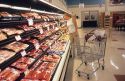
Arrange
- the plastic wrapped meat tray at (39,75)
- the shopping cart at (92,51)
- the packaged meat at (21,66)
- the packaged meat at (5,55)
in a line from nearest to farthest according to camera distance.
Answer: the packaged meat at (5,55) → the packaged meat at (21,66) → the plastic wrapped meat tray at (39,75) → the shopping cart at (92,51)

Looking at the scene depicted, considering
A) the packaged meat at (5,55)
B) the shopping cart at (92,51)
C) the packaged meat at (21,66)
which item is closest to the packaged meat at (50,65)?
the packaged meat at (21,66)

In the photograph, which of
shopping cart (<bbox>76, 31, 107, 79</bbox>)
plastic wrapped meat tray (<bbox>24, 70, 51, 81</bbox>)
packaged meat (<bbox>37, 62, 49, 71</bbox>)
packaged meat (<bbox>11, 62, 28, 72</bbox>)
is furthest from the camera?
shopping cart (<bbox>76, 31, 107, 79</bbox>)

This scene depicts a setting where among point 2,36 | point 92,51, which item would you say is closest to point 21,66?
point 2,36

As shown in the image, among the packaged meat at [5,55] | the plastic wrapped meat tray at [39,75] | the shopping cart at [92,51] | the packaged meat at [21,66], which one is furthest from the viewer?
the shopping cart at [92,51]

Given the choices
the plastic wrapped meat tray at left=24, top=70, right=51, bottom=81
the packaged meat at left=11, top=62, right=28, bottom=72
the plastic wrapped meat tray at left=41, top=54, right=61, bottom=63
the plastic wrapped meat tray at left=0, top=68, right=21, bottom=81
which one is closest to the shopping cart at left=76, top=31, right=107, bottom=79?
the plastic wrapped meat tray at left=41, top=54, right=61, bottom=63

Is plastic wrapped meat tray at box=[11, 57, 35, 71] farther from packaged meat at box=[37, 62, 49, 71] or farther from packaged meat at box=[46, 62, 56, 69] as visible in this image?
packaged meat at box=[46, 62, 56, 69]

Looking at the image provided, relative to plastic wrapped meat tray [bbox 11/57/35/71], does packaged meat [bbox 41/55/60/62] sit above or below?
below

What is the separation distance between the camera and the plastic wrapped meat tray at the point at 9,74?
5.99ft

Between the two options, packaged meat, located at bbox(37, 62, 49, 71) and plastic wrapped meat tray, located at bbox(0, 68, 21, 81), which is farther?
packaged meat, located at bbox(37, 62, 49, 71)

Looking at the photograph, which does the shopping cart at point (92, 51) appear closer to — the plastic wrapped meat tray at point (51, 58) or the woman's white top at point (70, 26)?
the plastic wrapped meat tray at point (51, 58)

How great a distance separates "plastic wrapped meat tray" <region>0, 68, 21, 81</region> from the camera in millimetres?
1825

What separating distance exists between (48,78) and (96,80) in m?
1.86

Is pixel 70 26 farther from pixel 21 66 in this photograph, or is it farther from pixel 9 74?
pixel 9 74

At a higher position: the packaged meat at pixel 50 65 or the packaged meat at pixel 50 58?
the packaged meat at pixel 50 58
